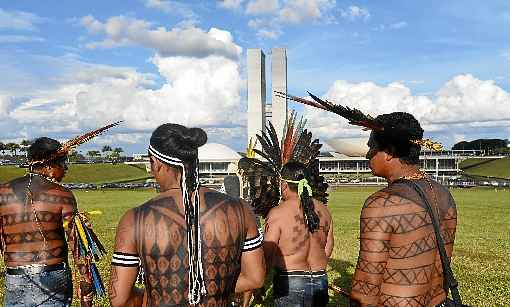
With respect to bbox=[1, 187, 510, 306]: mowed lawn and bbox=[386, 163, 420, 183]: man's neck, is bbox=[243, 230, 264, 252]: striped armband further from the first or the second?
bbox=[1, 187, 510, 306]: mowed lawn

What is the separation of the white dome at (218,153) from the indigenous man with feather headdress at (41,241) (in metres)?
74.8

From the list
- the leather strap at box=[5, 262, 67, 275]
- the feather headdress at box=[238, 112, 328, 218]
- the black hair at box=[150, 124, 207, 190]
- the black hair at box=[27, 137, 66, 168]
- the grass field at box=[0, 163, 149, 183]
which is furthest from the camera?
the grass field at box=[0, 163, 149, 183]

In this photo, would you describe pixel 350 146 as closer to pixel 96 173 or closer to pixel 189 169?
pixel 96 173

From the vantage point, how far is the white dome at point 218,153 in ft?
266

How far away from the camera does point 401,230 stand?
10.2 ft

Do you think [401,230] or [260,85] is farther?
[260,85]

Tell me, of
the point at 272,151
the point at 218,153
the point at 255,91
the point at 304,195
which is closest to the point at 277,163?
the point at 272,151

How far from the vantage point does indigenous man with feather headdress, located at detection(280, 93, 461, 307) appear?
3.13m

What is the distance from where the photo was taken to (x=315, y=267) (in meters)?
4.86

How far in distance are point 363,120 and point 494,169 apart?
7605 cm

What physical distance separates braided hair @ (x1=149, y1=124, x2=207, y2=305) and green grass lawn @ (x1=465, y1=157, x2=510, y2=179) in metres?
68.9

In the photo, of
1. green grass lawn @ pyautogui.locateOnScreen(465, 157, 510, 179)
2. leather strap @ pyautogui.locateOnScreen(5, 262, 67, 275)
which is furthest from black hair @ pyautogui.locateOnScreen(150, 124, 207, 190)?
green grass lawn @ pyautogui.locateOnScreen(465, 157, 510, 179)

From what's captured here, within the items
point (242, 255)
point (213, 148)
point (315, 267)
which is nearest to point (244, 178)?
point (315, 267)

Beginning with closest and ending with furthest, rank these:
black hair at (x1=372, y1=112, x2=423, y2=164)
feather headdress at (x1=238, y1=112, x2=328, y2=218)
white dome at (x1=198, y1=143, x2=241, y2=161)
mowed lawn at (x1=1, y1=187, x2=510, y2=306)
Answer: black hair at (x1=372, y1=112, x2=423, y2=164)
feather headdress at (x1=238, y1=112, x2=328, y2=218)
mowed lawn at (x1=1, y1=187, x2=510, y2=306)
white dome at (x1=198, y1=143, x2=241, y2=161)
